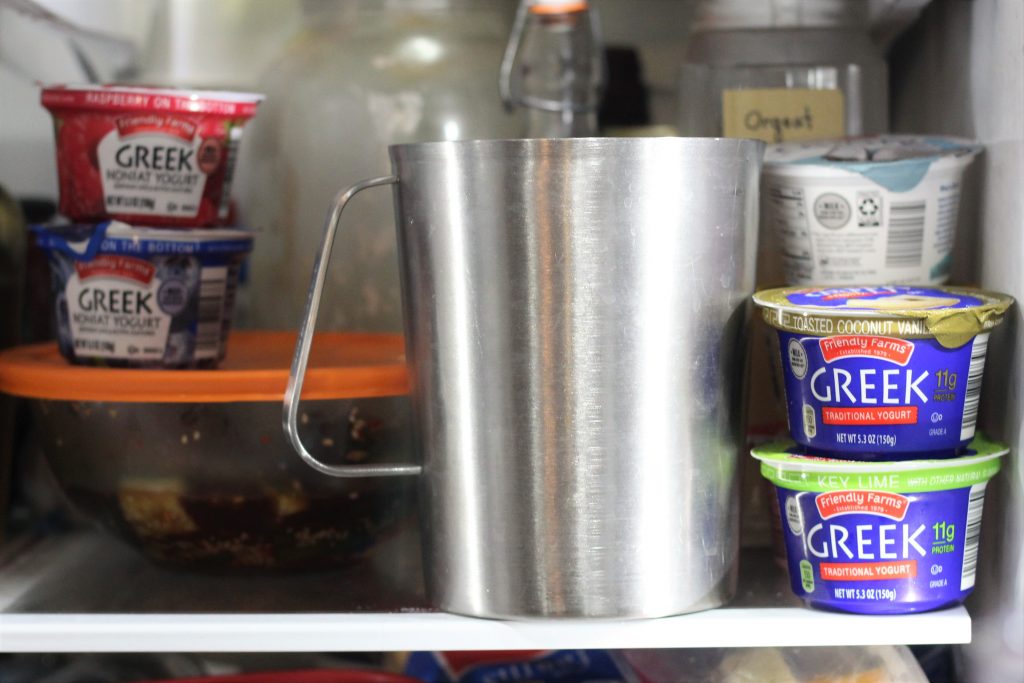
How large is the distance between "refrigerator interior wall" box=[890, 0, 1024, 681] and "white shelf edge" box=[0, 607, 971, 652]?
0.18 feet

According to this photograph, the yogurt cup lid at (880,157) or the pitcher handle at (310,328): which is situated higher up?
the yogurt cup lid at (880,157)

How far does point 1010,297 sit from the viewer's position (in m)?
0.74

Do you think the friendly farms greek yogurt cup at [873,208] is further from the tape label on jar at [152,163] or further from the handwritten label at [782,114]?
the tape label on jar at [152,163]

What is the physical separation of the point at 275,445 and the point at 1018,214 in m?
0.54

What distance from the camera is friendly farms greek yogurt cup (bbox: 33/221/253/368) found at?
0.88m

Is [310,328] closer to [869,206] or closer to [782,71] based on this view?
[869,206]

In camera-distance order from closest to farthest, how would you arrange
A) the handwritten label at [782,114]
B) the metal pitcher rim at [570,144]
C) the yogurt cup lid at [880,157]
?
1. the metal pitcher rim at [570,144]
2. the yogurt cup lid at [880,157]
3. the handwritten label at [782,114]

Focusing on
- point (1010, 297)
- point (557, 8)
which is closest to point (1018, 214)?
point (1010, 297)

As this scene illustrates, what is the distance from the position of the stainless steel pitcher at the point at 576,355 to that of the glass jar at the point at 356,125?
33 cm

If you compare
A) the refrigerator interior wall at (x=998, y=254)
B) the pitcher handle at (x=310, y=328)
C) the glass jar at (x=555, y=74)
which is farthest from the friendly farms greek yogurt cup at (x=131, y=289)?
the refrigerator interior wall at (x=998, y=254)

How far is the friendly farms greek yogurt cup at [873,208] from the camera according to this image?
796 millimetres

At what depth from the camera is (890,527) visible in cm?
72

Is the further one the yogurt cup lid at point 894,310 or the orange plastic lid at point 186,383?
the orange plastic lid at point 186,383

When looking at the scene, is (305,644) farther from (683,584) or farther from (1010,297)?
(1010,297)
